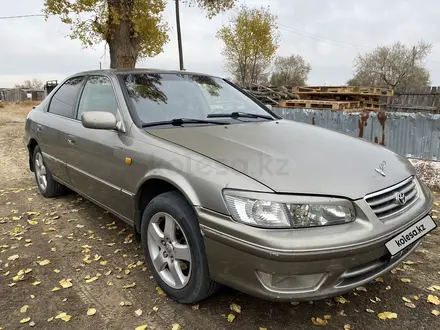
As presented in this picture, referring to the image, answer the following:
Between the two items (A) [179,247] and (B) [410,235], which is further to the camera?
(A) [179,247]

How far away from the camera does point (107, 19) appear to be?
9.98m

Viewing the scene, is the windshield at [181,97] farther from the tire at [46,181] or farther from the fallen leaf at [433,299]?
the tire at [46,181]

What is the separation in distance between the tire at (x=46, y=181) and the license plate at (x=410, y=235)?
3977mm

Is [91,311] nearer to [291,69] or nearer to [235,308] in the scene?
[235,308]

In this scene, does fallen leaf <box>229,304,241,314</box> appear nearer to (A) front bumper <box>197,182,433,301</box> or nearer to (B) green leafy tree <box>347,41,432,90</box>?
(A) front bumper <box>197,182,433,301</box>

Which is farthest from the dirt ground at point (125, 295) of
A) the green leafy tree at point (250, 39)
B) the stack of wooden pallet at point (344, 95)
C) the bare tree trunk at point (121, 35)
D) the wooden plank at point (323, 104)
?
the green leafy tree at point (250, 39)

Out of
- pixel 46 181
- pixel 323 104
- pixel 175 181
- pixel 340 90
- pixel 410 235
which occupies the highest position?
pixel 340 90

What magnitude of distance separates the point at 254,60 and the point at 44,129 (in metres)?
27.4

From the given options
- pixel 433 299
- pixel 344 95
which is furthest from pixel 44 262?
pixel 344 95

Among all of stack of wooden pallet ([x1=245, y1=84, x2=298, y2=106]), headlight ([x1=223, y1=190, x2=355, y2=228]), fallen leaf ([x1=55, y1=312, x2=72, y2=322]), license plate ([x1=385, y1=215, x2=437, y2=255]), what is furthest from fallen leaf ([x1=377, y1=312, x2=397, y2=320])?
stack of wooden pallet ([x1=245, y1=84, x2=298, y2=106])

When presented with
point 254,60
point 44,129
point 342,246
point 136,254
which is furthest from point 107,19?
point 254,60

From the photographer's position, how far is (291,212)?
75.4 inches

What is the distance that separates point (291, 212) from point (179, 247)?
0.85 meters

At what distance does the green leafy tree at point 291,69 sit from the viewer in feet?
168
